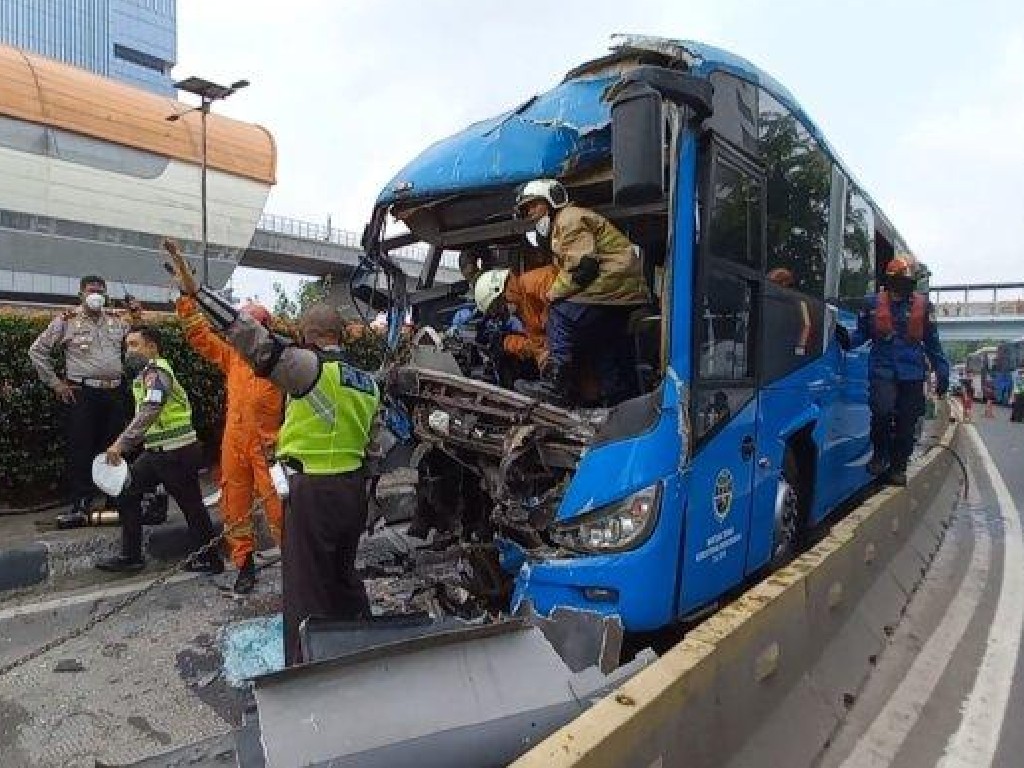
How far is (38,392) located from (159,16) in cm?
8547

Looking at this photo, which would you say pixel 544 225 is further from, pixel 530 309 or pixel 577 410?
pixel 577 410

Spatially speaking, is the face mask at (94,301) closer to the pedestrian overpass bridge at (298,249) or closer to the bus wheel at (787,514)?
the bus wheel at (787,514)

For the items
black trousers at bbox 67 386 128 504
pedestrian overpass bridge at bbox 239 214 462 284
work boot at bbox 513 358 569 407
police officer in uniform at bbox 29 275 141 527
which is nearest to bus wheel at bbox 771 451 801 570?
work boot at bbox 513 358 569 407

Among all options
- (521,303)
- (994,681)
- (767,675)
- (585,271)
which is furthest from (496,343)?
(994,681)

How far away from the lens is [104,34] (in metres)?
74.7

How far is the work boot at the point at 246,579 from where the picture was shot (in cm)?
512

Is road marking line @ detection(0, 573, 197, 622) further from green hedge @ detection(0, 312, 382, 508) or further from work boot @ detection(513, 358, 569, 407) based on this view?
work boot @ detection(513, 358, 569, 407)

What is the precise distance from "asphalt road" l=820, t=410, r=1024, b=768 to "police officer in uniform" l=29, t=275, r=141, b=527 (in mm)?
5408

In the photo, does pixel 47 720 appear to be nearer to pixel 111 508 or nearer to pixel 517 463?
pixel 517 463

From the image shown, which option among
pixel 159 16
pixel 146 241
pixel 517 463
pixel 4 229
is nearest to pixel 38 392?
pixel 517 463

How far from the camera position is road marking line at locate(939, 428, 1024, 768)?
10.8 feet

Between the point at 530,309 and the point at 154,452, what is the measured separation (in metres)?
2.71

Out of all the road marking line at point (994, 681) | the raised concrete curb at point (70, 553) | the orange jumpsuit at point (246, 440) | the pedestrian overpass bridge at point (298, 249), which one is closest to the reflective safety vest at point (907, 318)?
the road marking line at point (994, 681)

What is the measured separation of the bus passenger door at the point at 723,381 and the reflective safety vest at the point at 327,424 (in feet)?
4.87
